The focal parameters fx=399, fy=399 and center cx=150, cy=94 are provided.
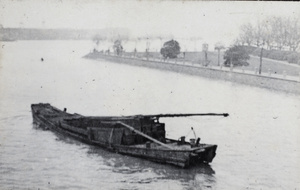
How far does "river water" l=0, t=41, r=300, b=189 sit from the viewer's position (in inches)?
552

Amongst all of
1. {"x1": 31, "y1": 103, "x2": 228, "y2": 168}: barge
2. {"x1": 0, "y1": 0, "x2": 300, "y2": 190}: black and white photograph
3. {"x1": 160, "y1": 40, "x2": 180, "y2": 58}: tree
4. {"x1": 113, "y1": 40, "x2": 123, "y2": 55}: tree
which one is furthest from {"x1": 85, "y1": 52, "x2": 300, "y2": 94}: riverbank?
{"x1": 31, "y1": 103, "x2": 228, "y2": 168}: barge

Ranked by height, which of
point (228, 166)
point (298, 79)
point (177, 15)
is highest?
point (177, 15)

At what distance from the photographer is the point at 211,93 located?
2839 cm

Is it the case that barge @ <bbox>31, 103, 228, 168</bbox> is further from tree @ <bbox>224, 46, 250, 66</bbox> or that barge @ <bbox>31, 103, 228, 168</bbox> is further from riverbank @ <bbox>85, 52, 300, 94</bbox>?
tree @ <bbox>224, 46, 250, 66</bbox>

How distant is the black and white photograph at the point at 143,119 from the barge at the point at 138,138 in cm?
4

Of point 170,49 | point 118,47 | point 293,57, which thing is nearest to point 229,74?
point 293,57

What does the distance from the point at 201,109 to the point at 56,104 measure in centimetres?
952

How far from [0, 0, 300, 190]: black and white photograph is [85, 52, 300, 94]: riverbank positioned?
0.15 meters

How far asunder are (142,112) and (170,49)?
22.4 m

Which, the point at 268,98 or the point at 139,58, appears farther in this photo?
the point at 139,58

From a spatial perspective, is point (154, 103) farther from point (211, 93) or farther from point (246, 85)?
point (246, 85)

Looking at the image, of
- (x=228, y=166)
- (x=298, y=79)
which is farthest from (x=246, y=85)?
(x=228, y=166)

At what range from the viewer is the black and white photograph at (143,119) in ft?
47.0

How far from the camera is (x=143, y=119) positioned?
1628cm
